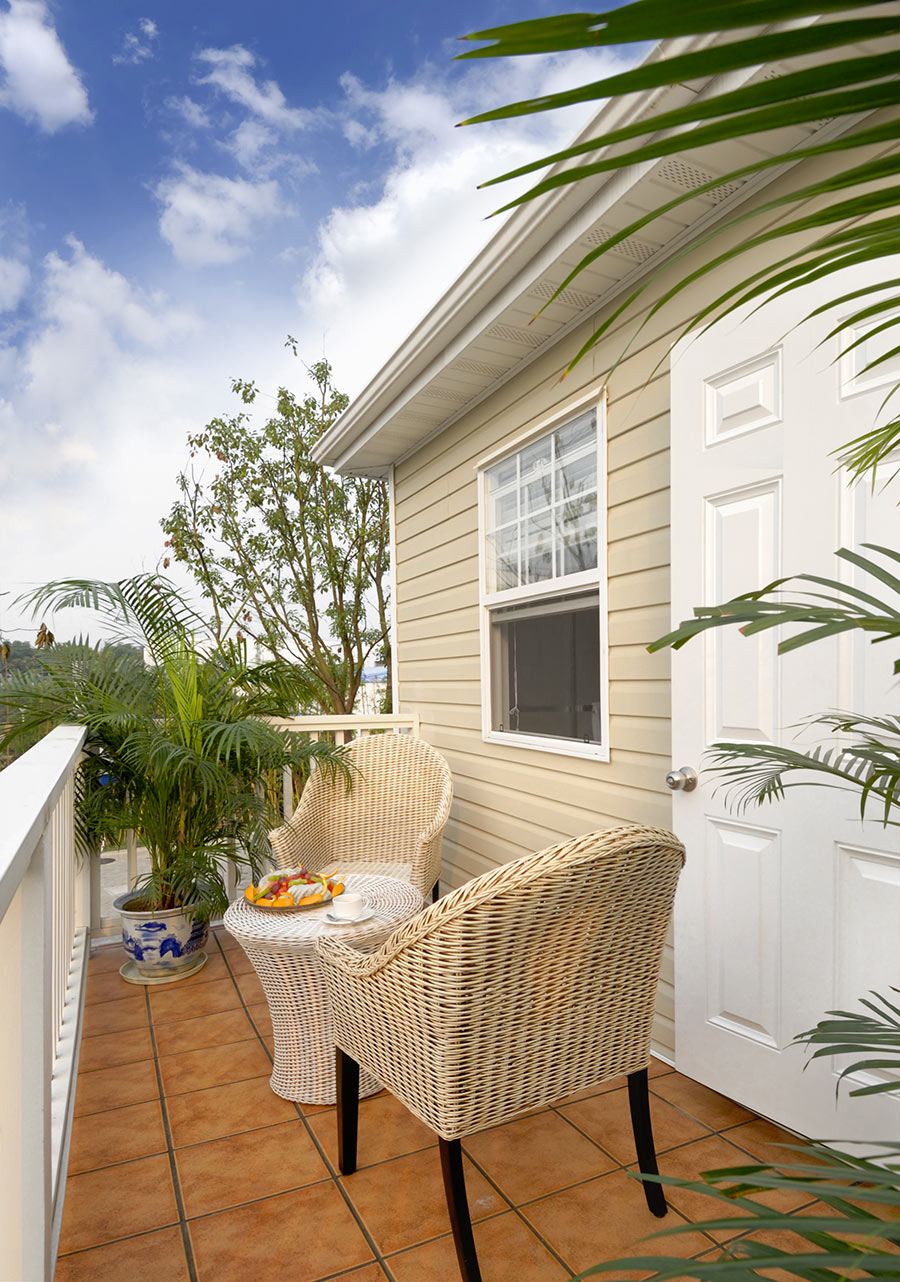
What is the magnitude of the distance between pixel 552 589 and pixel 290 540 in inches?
199

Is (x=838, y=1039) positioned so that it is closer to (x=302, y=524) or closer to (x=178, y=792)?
(x=178, y=792)

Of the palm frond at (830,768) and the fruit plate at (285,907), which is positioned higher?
the palm frond at (830,768)

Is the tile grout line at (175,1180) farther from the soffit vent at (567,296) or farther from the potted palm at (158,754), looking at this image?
the soffit vent at (567,296)

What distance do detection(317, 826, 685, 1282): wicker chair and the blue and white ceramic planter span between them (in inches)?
65.5

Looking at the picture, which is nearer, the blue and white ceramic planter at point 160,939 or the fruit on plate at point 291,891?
the fruit on plate at point 291,891

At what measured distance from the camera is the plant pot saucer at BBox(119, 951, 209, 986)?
323 centimetres

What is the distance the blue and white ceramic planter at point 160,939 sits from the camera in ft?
10.4

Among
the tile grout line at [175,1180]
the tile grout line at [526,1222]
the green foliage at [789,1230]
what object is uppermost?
the green foliage at [789,1230]

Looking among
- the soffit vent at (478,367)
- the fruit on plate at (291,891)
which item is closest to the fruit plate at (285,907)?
the fruit on plate at (291,891)

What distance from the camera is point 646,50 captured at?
83.6 inches

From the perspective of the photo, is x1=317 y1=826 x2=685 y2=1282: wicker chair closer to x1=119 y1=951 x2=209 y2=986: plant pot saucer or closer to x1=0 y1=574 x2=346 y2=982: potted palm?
x1=0 y1=574 x2=346 y2=982: potted palm

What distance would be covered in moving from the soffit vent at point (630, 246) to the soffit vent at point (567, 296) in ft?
0.76

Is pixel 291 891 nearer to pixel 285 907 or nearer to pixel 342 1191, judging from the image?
pixel 285 907

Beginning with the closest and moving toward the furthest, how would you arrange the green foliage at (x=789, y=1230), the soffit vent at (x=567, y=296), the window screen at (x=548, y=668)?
the green foliage at (x=789, y=1230)
the soffit vent at (x=567, y=296)
the window screen at (x=548, y=668)
